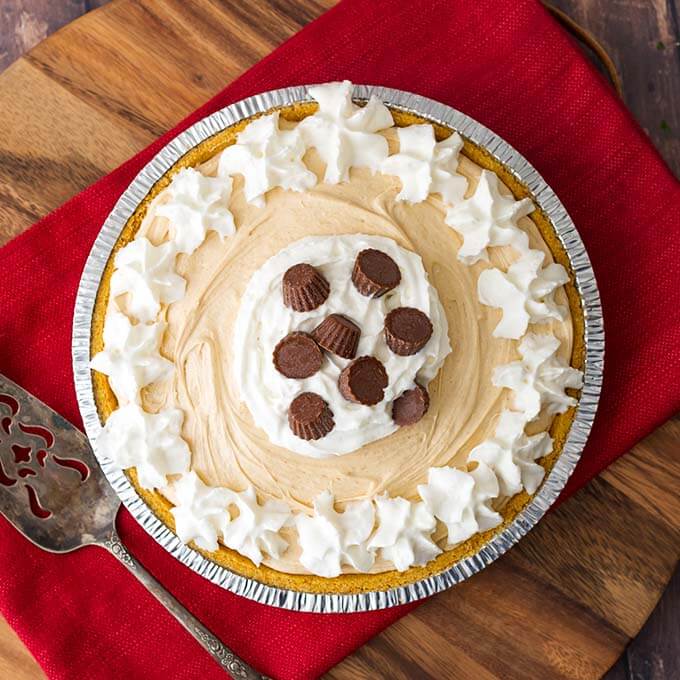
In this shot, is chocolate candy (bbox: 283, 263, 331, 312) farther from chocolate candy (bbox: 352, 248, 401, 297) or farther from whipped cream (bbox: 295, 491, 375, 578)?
whipped cream (bbox: 295, 491, 375, 578)

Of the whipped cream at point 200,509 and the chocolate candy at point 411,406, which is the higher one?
the chocolate candy at point 411,406

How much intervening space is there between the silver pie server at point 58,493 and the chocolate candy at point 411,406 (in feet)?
3.51

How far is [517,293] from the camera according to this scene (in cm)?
252

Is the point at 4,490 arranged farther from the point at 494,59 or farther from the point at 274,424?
the point at 494,59

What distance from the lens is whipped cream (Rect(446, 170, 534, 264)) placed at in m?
2.53

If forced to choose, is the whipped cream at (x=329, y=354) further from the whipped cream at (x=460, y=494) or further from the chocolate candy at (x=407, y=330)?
the whipped cream at (x=460, y=494)

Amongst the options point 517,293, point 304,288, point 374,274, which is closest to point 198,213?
point 304,288

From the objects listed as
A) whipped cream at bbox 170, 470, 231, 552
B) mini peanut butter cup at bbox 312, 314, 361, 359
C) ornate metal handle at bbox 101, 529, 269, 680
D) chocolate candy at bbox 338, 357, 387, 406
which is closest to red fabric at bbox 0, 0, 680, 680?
ornate metal handle at bbox 101, 529, 269, 680

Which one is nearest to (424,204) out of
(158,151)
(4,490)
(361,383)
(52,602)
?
(361,383)

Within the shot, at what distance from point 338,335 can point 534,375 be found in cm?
64

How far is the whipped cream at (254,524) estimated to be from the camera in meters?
2.49

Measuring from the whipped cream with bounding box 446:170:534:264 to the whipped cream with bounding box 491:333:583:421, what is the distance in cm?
29

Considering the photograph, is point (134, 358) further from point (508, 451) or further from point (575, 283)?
point (575, 283)

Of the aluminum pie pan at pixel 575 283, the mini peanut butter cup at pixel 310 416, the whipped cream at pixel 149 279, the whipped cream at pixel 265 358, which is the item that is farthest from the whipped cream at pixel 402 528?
the whipped cream at pixel 149 279
